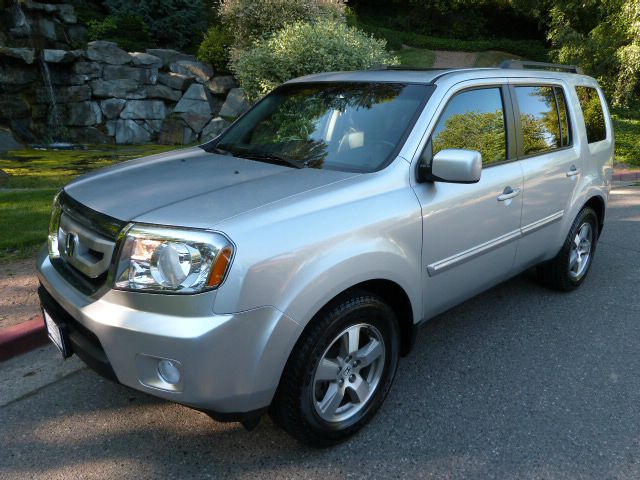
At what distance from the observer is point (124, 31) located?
1633 centimetres

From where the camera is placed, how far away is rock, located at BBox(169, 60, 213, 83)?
14898mm

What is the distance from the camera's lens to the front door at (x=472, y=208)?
122 inches

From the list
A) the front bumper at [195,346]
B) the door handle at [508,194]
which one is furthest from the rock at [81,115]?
the front bumper at [195,346]

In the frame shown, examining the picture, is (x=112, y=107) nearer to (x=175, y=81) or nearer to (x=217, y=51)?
(x=175, y=81)

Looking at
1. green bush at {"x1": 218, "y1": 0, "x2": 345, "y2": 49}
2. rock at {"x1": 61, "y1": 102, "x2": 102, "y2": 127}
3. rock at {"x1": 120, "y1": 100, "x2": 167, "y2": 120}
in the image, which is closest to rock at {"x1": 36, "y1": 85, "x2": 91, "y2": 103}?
rock at {"x1": 61, "y1": 102, "x2": 102, "y2": 127}

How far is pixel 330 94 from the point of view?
3666 millimetres

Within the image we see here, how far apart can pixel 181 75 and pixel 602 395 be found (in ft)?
44.5

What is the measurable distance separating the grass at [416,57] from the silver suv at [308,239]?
18.7m

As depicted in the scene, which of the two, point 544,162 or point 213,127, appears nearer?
point 544,162

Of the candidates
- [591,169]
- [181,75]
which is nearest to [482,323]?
[591,169]

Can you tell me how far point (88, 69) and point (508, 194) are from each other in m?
13.3

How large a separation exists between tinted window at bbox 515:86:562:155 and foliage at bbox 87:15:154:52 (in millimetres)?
14082

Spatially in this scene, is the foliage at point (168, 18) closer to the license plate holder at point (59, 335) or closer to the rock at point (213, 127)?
the rock at point (213, 127)

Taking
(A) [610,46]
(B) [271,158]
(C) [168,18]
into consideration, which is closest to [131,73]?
(C) [168,18]
